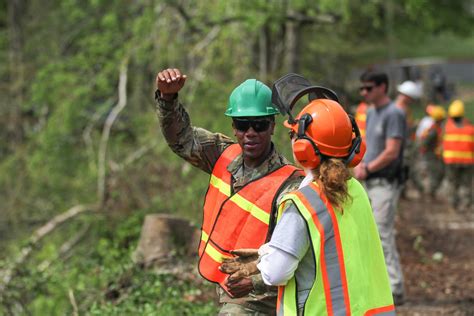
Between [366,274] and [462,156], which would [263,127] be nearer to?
[366,274]

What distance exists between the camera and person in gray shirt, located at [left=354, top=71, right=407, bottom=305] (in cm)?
764

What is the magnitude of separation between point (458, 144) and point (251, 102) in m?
10.5

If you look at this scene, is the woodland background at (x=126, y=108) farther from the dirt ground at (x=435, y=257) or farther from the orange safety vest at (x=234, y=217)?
the orange safety vest at (x=234, y=217)

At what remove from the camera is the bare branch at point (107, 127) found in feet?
38.7

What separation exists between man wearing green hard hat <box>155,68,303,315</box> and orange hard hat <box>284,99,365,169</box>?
16.9 inches

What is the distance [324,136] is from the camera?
12.7 feet

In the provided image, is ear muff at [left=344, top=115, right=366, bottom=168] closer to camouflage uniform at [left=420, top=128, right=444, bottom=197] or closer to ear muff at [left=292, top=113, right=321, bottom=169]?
ear muff at [left=292, top=113, right=321, bottom=169]

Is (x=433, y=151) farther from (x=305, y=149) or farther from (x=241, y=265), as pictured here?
(x=305, y=149)

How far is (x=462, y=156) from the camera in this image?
47.4 feet

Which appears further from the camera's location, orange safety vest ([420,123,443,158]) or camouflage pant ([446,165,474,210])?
orange safety vest ([420,123,443,158])

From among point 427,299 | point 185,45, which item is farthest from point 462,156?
point 427,299

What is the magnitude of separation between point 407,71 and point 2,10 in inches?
441

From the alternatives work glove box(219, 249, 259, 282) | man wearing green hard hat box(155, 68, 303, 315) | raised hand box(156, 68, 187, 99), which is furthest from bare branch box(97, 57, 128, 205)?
work glove box(219, 249, 259, 282)

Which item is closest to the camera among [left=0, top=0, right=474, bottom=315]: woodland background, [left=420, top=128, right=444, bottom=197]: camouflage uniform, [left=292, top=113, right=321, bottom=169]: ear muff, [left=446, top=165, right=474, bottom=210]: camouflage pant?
[left=292, top=113, right=321, bottom=169]: ear muff
